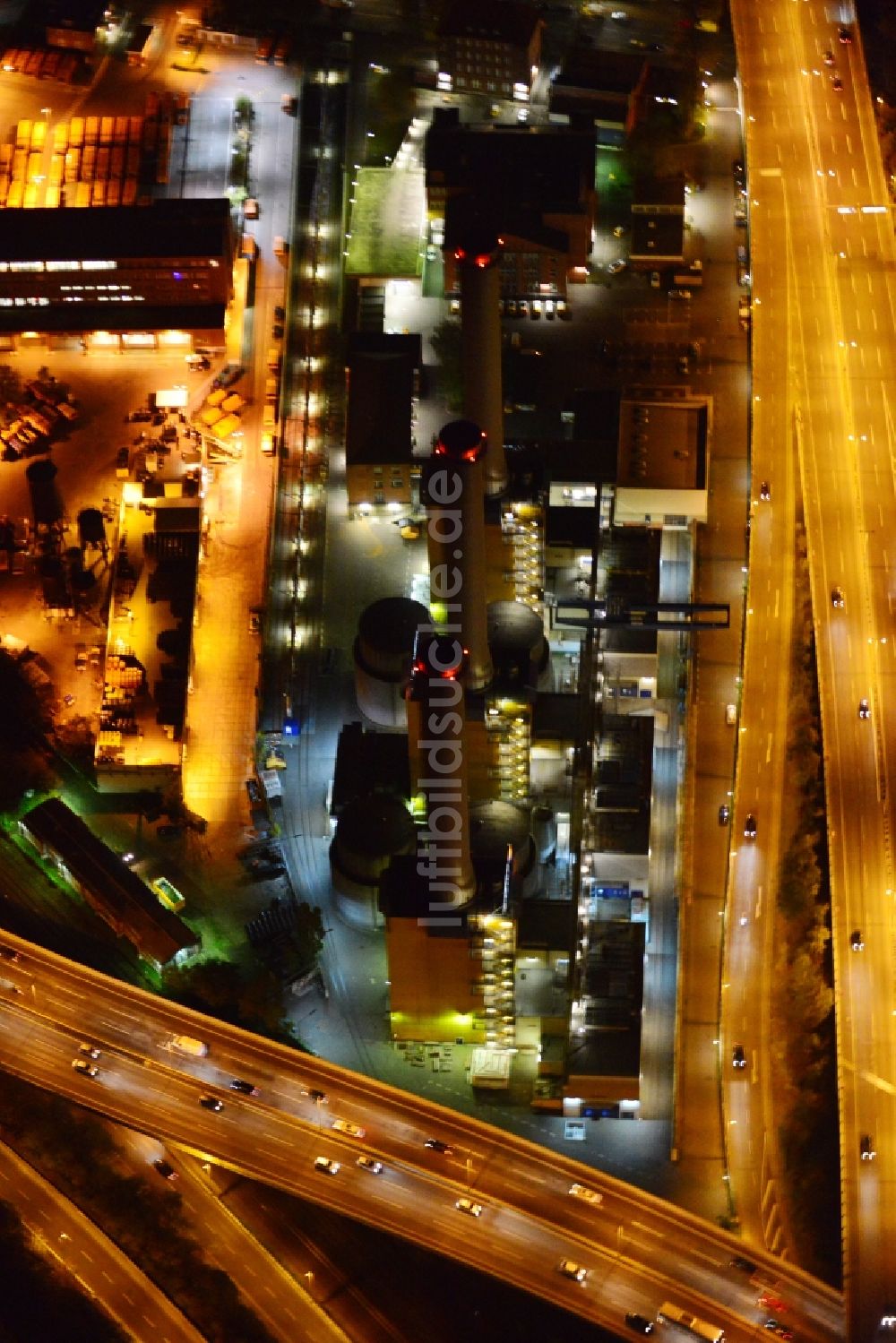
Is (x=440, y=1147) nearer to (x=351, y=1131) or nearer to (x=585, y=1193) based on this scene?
(x=351, y=1131)

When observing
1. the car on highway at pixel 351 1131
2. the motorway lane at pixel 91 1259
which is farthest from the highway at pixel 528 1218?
the motorway lane at pixel 91 1259

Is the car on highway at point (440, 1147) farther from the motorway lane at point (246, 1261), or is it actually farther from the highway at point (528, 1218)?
the motorway lane at point (246, 1261)

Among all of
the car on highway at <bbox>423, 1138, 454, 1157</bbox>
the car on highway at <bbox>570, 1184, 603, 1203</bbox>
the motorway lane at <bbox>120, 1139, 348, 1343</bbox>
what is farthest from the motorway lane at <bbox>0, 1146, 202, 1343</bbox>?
the car on highway at <bbox>570, 1184, 603, 1203</bbox>

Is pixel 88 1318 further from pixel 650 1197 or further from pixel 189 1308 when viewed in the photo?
pixel 650 1197

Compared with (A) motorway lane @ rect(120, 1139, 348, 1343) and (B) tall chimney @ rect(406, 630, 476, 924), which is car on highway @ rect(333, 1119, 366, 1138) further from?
(B) tall chimney @ rect(406, 630, 476, 924)

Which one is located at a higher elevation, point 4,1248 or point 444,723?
point 444,723

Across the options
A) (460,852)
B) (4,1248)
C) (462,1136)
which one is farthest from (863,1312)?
(4,1248)
